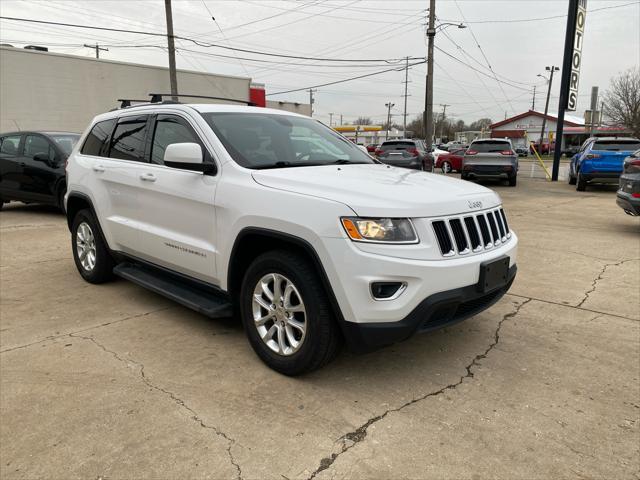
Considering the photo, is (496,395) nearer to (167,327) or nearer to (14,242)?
(167,327)

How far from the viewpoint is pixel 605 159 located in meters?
14.5

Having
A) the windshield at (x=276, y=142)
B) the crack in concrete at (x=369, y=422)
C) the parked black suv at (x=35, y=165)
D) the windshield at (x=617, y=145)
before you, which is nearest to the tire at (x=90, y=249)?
the windshield at (x=276, y=142)

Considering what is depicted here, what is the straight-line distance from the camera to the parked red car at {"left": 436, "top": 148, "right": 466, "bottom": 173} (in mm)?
23366

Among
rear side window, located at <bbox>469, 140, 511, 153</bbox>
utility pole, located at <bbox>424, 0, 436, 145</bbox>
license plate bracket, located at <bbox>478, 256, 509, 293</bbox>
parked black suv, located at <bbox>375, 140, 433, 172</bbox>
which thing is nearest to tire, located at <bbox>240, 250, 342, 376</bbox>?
license plate bracket, located at <bbox>478, 256, 509, 293</bbox>

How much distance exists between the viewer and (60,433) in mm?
2621

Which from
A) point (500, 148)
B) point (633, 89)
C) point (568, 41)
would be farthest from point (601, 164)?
point (633, 89)

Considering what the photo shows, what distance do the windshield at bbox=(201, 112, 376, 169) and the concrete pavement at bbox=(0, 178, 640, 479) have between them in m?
1.43

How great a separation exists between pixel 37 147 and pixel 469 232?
926 centimetres

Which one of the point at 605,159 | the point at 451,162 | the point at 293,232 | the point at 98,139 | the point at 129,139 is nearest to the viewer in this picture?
the point at 293,232

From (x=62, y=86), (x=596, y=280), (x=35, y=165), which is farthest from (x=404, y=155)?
(x=62, y=86)

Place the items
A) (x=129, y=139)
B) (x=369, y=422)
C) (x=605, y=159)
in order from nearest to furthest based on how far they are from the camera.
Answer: (x=369, y=422) → (x=129, y=139) → (x=605, y=159)

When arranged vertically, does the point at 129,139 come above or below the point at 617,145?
above

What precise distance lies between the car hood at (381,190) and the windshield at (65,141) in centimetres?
750

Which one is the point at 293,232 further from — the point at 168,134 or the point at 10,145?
the point at 10,145
